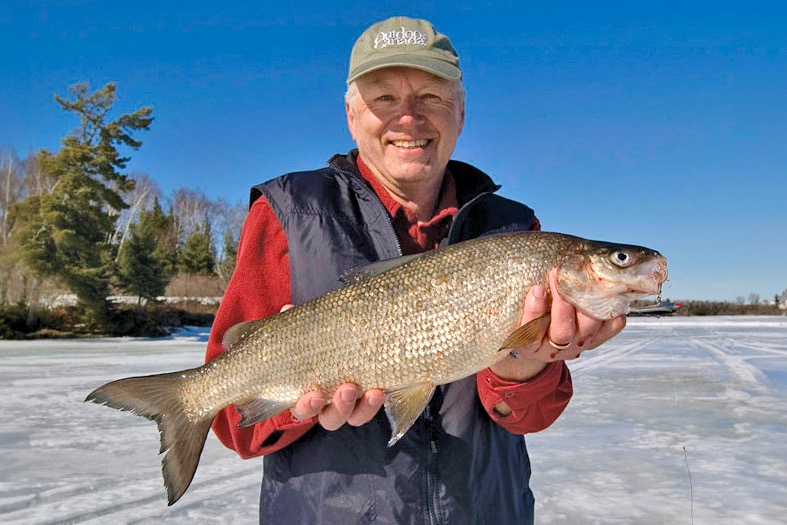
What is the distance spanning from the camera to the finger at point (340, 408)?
223cm

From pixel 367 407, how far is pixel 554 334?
0.69m

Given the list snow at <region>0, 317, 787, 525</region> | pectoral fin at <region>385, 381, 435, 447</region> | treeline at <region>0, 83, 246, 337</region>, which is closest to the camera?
pectoral fin at <region>385, 381, 435, 447</region>

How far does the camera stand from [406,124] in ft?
8.33

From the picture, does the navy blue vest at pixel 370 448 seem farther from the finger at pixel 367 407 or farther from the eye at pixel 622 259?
the eye at pixel 622 259

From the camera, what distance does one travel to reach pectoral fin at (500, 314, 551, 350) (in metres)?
2.23

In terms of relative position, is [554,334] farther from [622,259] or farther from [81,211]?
[81,211]

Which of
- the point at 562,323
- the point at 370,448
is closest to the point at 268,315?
the point at 370,448

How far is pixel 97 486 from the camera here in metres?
4.91

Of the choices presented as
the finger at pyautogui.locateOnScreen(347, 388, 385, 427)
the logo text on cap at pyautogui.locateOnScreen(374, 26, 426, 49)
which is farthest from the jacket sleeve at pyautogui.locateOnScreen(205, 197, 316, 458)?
the logo text on cap at pyautogui.locateOnScreen(374, 26, 426, 49)

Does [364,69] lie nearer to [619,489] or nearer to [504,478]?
[504,478]

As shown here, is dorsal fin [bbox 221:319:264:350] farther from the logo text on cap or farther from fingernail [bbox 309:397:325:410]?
the logo text on cap

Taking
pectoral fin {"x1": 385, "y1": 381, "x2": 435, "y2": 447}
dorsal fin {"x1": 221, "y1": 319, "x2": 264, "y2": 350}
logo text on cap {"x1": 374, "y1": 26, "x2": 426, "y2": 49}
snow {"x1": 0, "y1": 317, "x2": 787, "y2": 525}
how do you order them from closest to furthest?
pectoral fin {"x1": 385, "y1": 381, "x2": 435, "y2": 447}
dorsal fin {"x1": 221, "y1": 319, "x2": 264, "y2": 350}
logo text on cap {"x1": 374, "y1": 26, "x2": 426, "y2": 49}
snow {"x1": 0, "y1": 317, "x2": 787, "y2": 525}

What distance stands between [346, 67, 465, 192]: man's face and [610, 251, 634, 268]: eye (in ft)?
2.42

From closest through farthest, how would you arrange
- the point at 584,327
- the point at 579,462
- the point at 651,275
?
the point at 584,327 < the point at 651,275 < the point at 579,462
